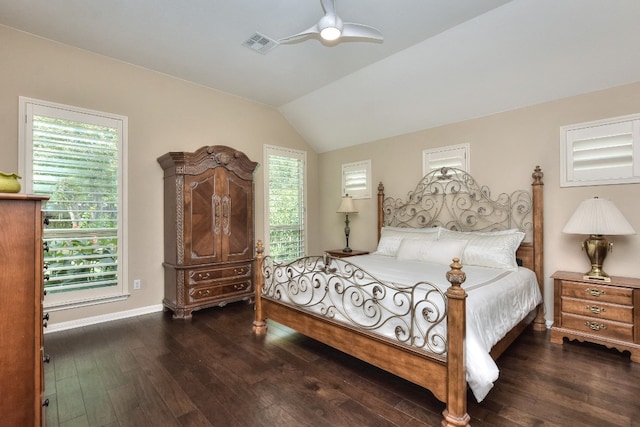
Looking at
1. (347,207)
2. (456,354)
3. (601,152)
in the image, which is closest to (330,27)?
(456,354)

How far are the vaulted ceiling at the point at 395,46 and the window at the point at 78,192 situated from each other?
881 mm

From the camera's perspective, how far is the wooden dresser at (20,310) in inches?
49.5

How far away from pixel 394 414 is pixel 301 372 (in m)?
0.81

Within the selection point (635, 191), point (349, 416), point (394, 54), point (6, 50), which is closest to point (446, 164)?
point (394, 54)

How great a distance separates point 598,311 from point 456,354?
6.50 feet

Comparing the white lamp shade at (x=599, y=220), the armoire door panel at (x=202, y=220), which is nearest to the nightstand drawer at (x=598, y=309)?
the white lamp shade at (x=599, y=220)

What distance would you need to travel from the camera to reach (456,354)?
1772mm

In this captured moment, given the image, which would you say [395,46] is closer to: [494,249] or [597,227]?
[494,249]

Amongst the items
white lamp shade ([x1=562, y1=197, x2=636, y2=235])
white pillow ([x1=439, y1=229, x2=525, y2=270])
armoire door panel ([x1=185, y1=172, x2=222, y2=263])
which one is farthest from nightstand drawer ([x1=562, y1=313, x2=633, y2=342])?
armoire door panel ([x1=185, y1=172, x2=222, y2=263])

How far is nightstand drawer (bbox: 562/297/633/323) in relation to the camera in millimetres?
2637

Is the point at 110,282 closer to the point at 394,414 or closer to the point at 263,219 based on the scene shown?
the point at 263,219

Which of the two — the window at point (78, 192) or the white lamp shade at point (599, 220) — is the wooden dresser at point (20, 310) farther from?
the white lamp shade at point (599, 220)

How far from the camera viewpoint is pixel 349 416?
191 cm

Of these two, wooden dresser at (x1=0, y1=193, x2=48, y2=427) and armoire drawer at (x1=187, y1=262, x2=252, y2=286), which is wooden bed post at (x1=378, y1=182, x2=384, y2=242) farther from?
wooden dresser at (x1=0, y1=193, x2=48, y2=427)
